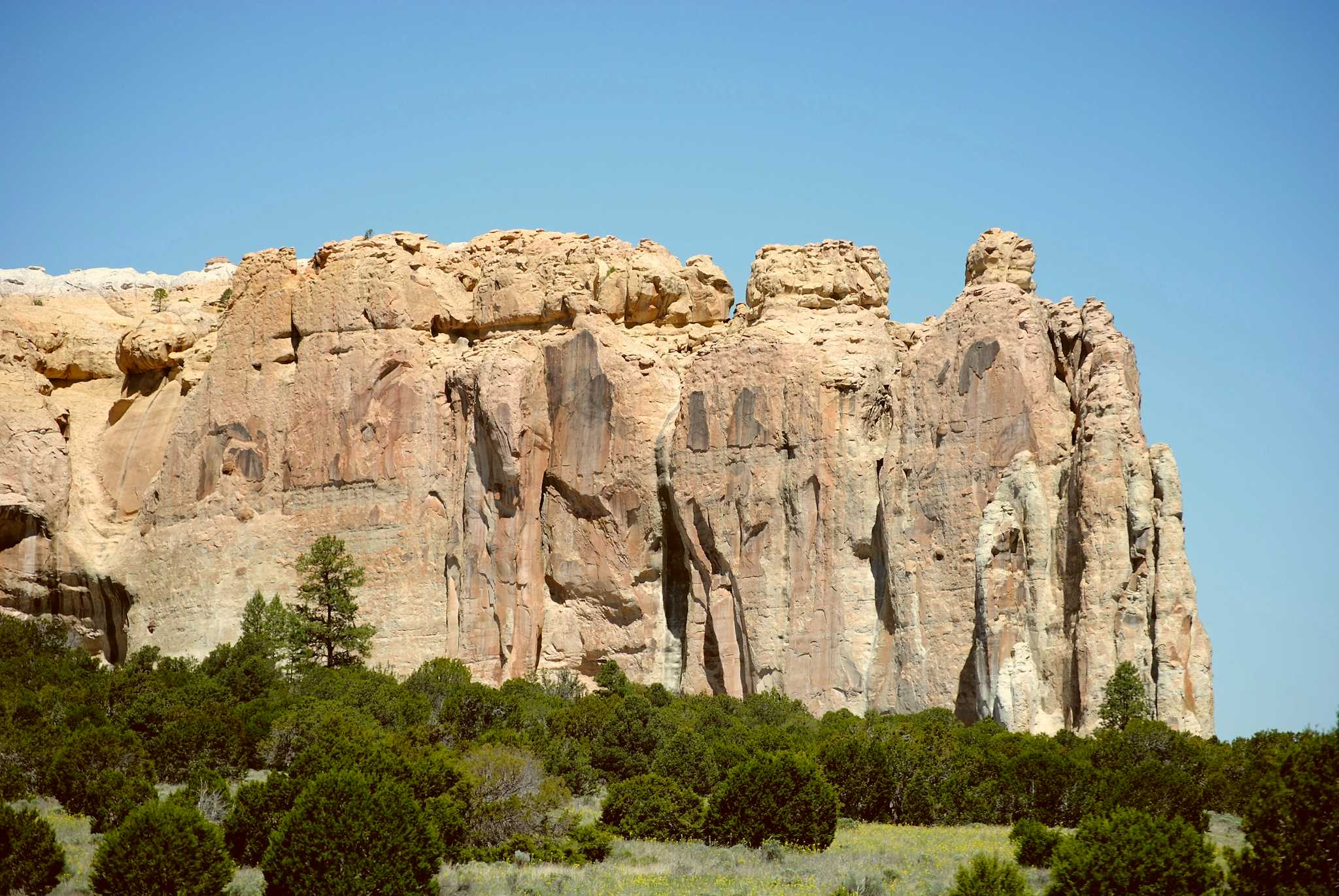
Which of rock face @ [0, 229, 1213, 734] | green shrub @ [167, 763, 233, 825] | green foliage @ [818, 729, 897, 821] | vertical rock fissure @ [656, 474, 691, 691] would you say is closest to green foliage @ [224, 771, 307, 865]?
green shrub @ [167, 763, 233, 825]

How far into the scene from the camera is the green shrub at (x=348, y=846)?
29719mm

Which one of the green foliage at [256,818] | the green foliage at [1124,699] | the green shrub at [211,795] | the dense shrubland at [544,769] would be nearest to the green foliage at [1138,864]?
the dense shrubland at [544,769]

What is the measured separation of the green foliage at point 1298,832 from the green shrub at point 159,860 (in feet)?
50.8

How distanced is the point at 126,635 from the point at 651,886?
137 feet

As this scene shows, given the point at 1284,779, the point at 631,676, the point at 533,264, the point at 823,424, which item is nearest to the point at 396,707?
the point at 631,676

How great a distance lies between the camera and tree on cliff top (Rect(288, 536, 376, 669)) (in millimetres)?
63188

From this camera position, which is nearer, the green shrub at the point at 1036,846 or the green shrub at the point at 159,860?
the green shrub at the point at 159,860

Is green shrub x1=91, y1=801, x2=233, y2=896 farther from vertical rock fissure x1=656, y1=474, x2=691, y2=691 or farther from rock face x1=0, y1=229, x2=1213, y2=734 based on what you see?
vertical rock fissure x1=656, y1=474, x2=691, y2=691

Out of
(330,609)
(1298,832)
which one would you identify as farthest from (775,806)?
(330,609)

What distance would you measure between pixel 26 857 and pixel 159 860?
2.95 meters

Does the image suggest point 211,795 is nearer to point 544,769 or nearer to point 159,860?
point 544,769

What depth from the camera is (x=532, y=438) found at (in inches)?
2559

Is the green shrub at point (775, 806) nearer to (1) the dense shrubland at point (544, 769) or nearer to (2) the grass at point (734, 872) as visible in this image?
(1) the dense shrubland at point (544, 769)

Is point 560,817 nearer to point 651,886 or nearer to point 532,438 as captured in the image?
point 651,886
